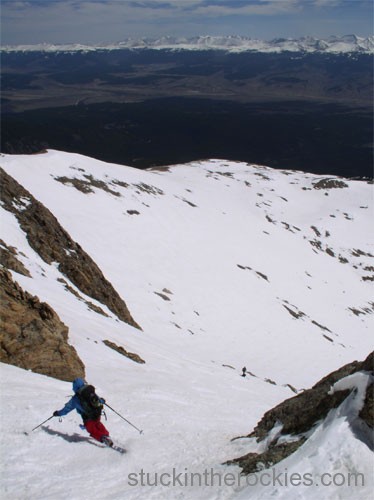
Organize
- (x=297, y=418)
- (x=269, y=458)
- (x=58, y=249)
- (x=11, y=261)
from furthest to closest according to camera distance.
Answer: (x=58, y=249) → (x=11, y=261) → (x=297, y=418) → (x=269, y=458)

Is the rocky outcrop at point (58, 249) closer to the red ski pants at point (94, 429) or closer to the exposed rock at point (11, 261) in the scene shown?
the exposed rock at point (11, 261)

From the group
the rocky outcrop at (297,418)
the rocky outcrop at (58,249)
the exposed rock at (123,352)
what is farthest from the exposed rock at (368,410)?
the rocky outcrop at (58,249)

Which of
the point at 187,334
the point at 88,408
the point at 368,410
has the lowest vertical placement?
the point at 187,334

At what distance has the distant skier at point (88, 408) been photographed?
30.0 ft

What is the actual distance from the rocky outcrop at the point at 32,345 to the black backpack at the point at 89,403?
354 centimetres

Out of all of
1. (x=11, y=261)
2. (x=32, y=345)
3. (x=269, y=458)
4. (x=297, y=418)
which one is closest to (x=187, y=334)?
(x=11, y=261)

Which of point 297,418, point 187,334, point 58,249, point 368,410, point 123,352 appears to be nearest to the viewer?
point 368,410

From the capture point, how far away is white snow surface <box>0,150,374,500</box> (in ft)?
25.6

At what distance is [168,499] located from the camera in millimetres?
7324

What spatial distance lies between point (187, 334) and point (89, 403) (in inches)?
765

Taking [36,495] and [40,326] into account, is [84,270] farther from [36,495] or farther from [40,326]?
[36,495]

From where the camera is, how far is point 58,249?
86.2ft

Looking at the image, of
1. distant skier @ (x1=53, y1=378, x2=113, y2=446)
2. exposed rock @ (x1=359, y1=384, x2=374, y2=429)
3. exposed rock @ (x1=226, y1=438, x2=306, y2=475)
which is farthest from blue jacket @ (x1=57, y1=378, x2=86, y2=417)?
exposed rock @ (x1=359, y1=384, x2=374, y2=429)

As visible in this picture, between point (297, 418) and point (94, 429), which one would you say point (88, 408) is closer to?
point (94, 429)
